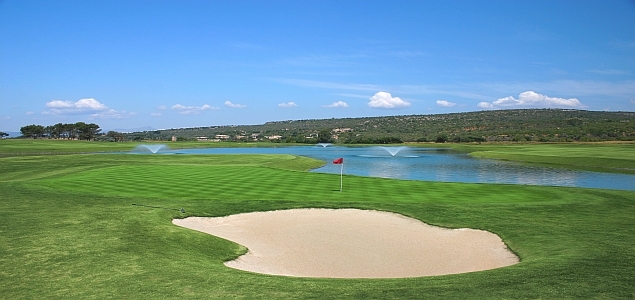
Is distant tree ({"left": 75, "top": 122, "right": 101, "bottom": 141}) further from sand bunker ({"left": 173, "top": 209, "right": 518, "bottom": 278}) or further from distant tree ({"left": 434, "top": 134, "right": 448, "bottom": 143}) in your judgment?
sand bunker ({"left": 173, "top": 209, "right": 518, "bottom": 278})

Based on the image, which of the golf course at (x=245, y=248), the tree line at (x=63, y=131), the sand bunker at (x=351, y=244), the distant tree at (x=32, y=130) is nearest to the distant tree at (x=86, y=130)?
the tree line at (x=63, y=131)

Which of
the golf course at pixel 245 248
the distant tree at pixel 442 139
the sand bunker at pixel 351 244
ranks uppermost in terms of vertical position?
the distant tree at pixel 442 139

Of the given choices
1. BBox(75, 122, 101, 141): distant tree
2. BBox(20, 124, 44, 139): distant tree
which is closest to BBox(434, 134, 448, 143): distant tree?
BBox(75, 122, 101, 141): distant tree

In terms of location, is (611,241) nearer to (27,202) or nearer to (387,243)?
(387,243)

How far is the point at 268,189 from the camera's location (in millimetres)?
25859

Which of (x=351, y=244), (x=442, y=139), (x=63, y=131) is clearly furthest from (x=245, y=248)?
(x=63, y=131)

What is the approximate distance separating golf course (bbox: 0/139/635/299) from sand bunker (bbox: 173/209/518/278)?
74 centimetres

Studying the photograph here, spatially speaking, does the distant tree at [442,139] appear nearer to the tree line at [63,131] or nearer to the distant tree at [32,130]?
the tree line at [63,131]

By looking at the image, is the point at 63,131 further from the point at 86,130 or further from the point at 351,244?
the point at 351,244

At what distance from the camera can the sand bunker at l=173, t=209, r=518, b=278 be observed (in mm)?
11750

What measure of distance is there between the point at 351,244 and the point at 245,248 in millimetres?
3304

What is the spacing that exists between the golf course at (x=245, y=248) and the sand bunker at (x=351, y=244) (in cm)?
74

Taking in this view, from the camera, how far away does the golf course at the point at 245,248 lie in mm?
8422

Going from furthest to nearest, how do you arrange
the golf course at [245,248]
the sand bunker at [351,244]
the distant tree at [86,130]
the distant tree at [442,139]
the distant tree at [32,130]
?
the distant tree at [86,130] < the distant tree at [32,130] < the distant tree at [442,139] < the sand bunker at [351,244] < the golf course at [245,248]
